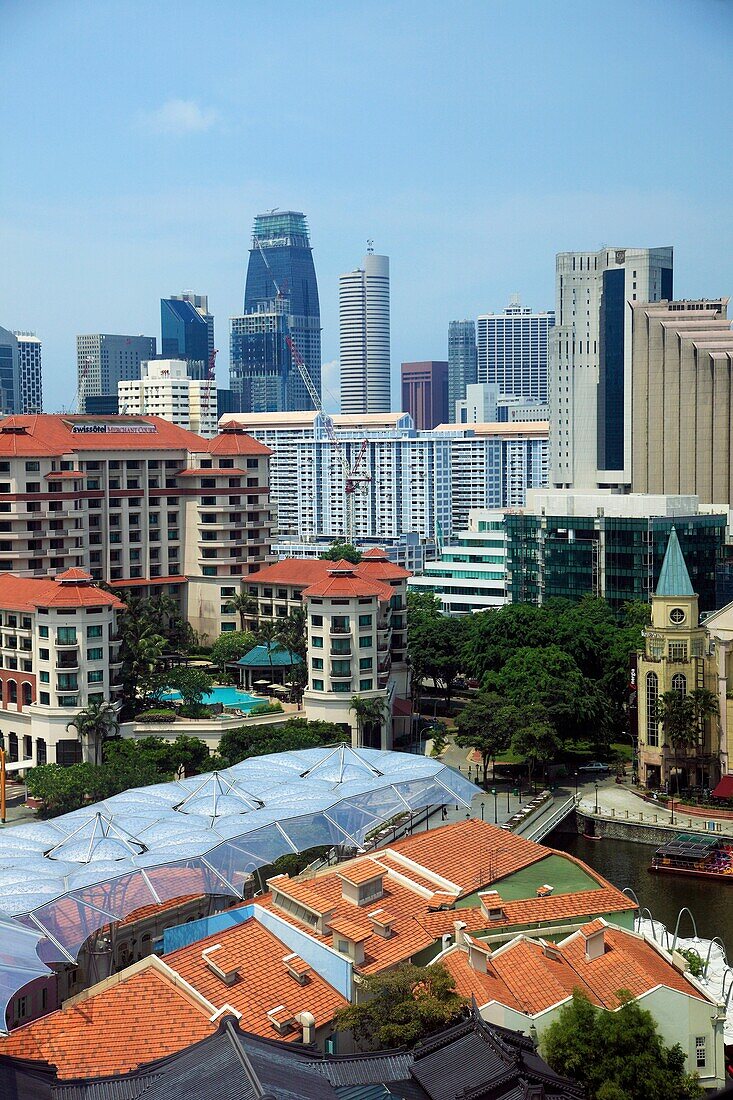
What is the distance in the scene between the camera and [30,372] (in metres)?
169

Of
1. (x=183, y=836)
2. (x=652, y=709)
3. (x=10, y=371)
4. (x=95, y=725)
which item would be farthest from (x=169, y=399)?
(x=183, y=836)

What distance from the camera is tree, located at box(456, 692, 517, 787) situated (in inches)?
1770

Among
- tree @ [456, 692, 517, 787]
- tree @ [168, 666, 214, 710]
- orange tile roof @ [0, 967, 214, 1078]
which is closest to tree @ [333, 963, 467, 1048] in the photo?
orange tile roof @ [0, 967, 214, 1078]

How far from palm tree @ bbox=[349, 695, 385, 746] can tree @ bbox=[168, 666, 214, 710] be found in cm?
513

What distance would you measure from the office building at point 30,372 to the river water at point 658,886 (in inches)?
5256

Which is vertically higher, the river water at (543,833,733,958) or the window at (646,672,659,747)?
the window at (646,672,659,747)

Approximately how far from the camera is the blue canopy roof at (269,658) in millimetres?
51906

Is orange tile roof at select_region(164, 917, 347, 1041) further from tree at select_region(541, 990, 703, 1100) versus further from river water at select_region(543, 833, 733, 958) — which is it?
river water at select_region(543, 833, 733, 958)

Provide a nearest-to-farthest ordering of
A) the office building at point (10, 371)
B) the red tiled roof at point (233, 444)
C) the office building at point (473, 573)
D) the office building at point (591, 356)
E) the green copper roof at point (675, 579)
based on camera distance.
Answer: the green copper roof at point (675, 579), the red tiled roof at point (233, 444), the office building at point (473, 573), the office building at point (591, 356), the office building at point (10, 371)

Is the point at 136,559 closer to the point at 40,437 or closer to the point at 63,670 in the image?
the point at 40,437

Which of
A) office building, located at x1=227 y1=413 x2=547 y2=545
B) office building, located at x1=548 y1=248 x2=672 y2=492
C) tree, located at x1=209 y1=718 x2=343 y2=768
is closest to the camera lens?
tree, located at x1=209 y1=718 x2=343 y2=768

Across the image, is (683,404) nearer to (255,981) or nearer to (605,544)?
(605,544)

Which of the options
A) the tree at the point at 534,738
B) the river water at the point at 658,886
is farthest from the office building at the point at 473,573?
the river water at the point at 658,886

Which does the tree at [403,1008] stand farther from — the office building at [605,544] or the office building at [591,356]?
the office building at [591,356]
